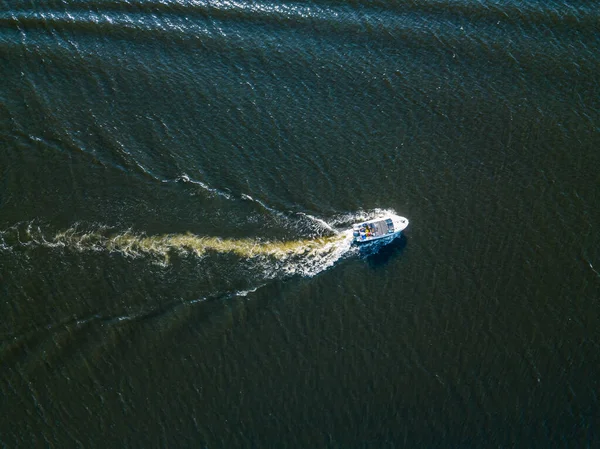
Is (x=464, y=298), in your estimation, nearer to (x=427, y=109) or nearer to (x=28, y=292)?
(x=427, y=109)

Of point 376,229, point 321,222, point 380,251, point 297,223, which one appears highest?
point 376,229

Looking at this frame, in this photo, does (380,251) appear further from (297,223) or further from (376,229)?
(297,223)

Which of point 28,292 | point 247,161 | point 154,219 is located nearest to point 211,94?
point 247,161

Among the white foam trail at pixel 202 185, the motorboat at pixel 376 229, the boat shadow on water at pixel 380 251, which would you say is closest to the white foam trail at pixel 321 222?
the motorboat at pixel 376 229

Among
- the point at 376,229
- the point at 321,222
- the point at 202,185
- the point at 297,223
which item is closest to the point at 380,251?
the point at 376,229

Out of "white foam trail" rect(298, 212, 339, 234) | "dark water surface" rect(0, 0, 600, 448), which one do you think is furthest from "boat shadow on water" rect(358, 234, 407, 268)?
"white foam trail" rect(298, 212, 339, 234)

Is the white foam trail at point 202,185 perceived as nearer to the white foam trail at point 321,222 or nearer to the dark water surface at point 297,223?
the dark water surface at point 297,223
